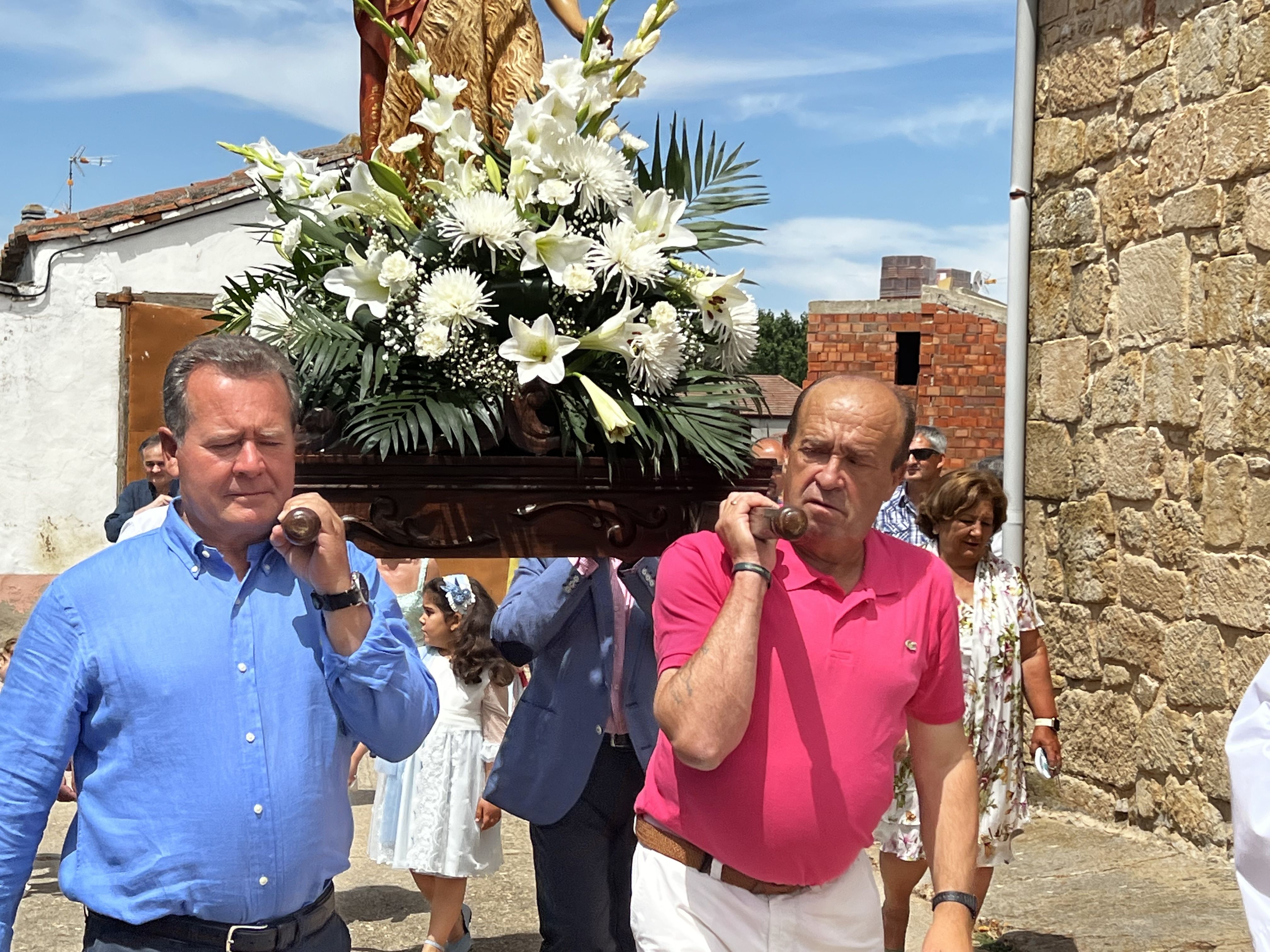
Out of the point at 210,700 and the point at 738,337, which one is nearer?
the point at 210,700

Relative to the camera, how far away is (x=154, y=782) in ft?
8.04

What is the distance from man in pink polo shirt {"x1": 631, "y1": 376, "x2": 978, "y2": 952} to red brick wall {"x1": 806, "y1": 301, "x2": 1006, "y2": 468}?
18.3 metres

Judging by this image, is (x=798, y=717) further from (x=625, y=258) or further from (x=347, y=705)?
(x=625, y=258)

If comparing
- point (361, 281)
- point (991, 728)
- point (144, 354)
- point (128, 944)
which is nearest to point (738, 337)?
point (361, 281)

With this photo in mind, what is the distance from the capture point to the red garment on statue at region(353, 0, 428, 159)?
3.32 meters

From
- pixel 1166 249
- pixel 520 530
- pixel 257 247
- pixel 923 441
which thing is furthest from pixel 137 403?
pixel 520 530

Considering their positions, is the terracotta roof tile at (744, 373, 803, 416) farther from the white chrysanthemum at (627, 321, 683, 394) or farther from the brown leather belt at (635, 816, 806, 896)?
the brown leather belt at (635, 816, 806, 896)

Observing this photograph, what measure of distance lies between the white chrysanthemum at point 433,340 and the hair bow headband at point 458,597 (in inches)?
121

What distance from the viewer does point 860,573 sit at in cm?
285

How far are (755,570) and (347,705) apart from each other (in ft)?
2.53

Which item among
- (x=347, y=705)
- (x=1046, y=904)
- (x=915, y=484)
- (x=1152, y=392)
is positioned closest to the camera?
(x=347, y=705)

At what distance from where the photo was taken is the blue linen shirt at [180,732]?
95.9 inches

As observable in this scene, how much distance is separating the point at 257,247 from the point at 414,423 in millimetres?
12012

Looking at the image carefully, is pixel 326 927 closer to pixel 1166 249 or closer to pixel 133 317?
pixel 1166 249
